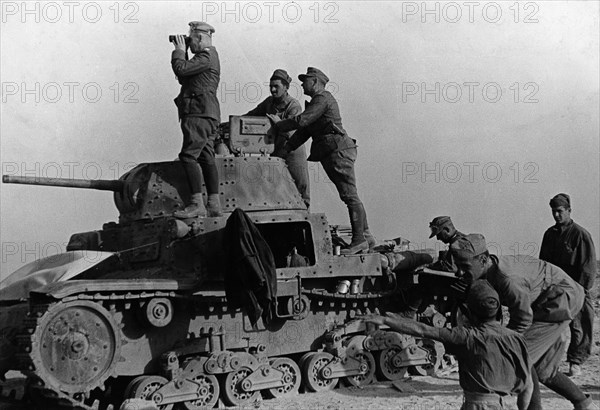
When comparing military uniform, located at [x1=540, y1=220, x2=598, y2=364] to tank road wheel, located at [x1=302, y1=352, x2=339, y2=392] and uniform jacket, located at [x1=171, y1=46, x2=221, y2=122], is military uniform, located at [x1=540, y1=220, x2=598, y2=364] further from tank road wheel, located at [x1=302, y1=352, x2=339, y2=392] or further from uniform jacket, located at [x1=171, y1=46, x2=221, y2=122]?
uniform jacket, located at [x1=171, y1=46, x2=221, y2=122]

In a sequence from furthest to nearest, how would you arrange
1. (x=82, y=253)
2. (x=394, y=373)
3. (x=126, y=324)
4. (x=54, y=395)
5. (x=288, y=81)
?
(x=288, y=81)
(x=394, y=373)
(x=82, y=253)
(x=126, y=324)
(x=54, y=395)

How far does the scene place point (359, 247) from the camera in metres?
12.2

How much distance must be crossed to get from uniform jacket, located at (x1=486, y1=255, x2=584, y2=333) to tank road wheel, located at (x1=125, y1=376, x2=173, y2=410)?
170 inches

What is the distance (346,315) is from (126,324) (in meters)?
3.20

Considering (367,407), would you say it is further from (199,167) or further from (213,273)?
(199,167)

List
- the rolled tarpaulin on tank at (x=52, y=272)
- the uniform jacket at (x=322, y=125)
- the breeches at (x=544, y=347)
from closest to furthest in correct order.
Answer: the breeches at (x=544, y=347) < the rolled tarpaulin on tank at (x=52, y=272) < the uniform jacket at (x=322, y=125)

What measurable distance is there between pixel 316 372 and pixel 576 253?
12.1ft

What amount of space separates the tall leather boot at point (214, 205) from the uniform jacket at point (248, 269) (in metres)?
1.06

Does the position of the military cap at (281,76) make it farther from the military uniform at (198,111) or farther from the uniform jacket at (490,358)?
the uniform jacket at (490,358)

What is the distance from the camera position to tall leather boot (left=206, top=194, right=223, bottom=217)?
450 inches

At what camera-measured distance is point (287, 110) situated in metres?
13.2

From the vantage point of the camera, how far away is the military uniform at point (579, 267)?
36.8 ft

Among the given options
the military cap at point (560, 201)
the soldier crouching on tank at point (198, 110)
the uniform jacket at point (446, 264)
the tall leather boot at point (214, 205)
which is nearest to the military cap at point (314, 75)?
the soldier crouching on tank at point (198, 110)

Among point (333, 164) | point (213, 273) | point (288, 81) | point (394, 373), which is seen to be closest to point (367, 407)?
point (394, 373)
